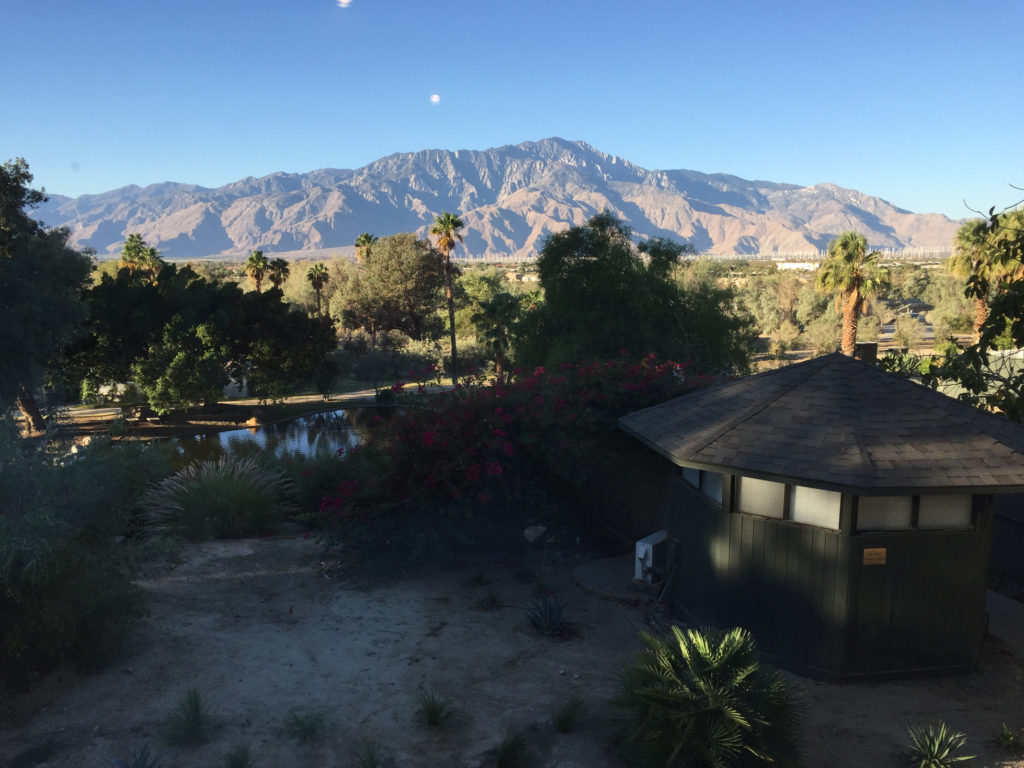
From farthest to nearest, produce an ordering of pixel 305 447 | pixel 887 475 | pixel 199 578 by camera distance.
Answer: pixel 305 447
pixel 199 578
pixel 887 475

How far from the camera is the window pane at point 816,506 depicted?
6828mm

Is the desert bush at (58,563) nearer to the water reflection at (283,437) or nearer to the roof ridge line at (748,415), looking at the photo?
the roof ridge line at (748,415)

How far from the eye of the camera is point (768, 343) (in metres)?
64.8

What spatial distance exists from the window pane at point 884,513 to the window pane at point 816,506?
0.22 metres

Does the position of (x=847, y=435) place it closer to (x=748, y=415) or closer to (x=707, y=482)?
(x=748, y=415)

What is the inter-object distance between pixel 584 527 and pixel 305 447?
2129cm

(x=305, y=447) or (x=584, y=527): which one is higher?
(x=584, y=527)

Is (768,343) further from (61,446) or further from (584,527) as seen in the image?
(61,446)

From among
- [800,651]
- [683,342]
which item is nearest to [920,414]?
[800,651]

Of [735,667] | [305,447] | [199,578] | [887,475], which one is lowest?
[305,447]

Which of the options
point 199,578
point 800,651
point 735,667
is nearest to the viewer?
point 735,667

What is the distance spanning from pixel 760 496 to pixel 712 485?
0.74 meters

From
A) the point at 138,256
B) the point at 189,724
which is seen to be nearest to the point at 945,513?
the point at 189,724

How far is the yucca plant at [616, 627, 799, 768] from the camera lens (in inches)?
202
